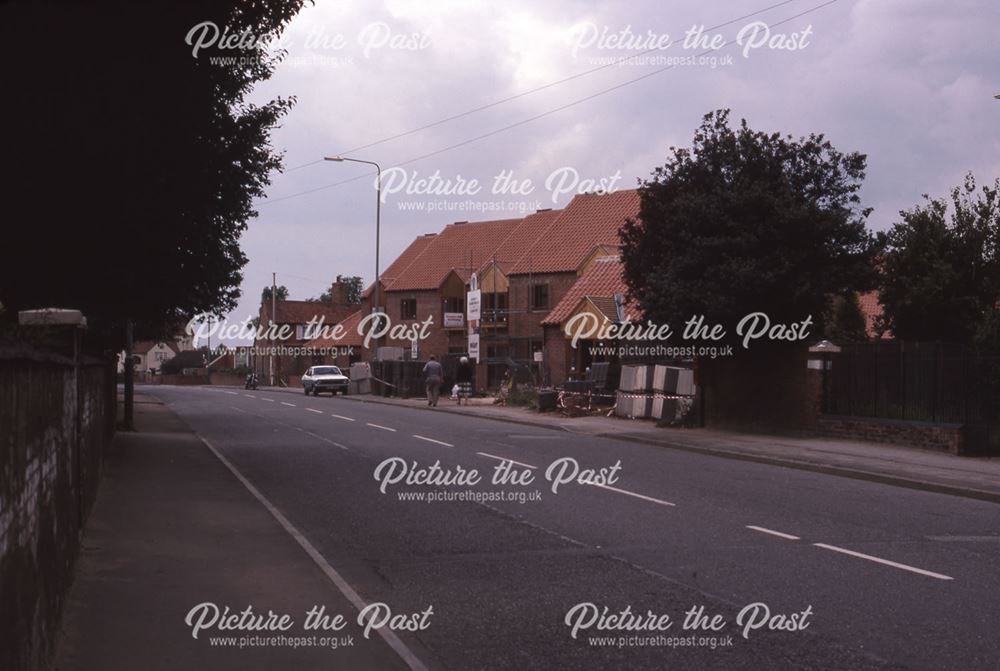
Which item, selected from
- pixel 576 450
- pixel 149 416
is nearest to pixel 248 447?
pixel 576 450

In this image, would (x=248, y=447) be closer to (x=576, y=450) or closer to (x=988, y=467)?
(x=576, y=450)

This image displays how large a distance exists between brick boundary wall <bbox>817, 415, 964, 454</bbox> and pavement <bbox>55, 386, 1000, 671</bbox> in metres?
3.74

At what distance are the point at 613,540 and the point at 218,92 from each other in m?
9.68

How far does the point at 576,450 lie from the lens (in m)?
21.4

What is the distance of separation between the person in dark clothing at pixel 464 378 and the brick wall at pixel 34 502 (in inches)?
1349

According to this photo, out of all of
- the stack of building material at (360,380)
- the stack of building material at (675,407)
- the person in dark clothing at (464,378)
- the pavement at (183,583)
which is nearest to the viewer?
the pavement at (183,583)

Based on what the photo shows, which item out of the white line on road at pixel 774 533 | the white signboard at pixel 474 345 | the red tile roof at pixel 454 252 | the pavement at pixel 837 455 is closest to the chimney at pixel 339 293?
the red tile roof at pixel 454 252

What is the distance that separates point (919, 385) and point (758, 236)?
498cm

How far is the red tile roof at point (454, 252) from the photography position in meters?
68.5

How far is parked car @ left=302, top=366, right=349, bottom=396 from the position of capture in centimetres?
5709

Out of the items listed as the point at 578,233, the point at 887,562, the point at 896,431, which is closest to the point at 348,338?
the point at 578,233

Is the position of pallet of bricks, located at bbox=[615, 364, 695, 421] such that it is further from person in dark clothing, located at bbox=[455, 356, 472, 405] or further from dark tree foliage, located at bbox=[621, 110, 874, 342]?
person in dark clothing, located at bbox=[455, 356, 472, 405]

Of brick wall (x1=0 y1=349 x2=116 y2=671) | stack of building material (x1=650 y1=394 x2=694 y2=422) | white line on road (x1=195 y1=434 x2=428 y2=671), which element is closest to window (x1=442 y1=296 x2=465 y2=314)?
stack of building material (x1=650 y1=394 x2=694 y2=422)

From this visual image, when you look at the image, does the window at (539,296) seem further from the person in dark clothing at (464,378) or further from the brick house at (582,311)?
the person in dark clothing at (464,378)
